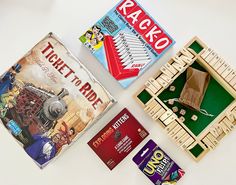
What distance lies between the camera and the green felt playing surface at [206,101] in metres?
1.12

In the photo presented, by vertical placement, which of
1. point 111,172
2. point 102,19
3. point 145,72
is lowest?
point 111,172

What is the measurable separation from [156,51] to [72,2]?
252mm

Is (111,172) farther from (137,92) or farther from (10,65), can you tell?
(10,65)

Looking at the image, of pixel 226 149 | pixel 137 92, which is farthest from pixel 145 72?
pixel 226 149

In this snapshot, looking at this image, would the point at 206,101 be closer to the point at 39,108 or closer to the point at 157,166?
the point at 157,166

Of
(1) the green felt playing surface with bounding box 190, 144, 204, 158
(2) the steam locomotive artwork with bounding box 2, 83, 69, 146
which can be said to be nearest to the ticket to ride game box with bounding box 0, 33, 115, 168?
(2) the steam locomotive artwork with bounding box 2, 83, 69, 146

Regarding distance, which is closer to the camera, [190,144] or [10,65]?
[190,144]

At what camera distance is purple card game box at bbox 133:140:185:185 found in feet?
3.65

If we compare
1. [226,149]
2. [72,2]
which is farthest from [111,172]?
[72,2]

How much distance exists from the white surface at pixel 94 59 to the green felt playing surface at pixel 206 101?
60mm

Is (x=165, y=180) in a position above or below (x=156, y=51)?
below

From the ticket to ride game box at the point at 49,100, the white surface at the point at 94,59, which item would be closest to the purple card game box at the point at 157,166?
the white surface at the point at 94,59

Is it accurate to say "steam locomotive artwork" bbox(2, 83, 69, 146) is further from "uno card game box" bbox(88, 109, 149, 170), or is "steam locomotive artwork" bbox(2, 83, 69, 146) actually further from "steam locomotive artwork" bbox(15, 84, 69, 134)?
"uno card game box" bbox(88, 109, 149, 170)

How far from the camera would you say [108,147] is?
1.13m
